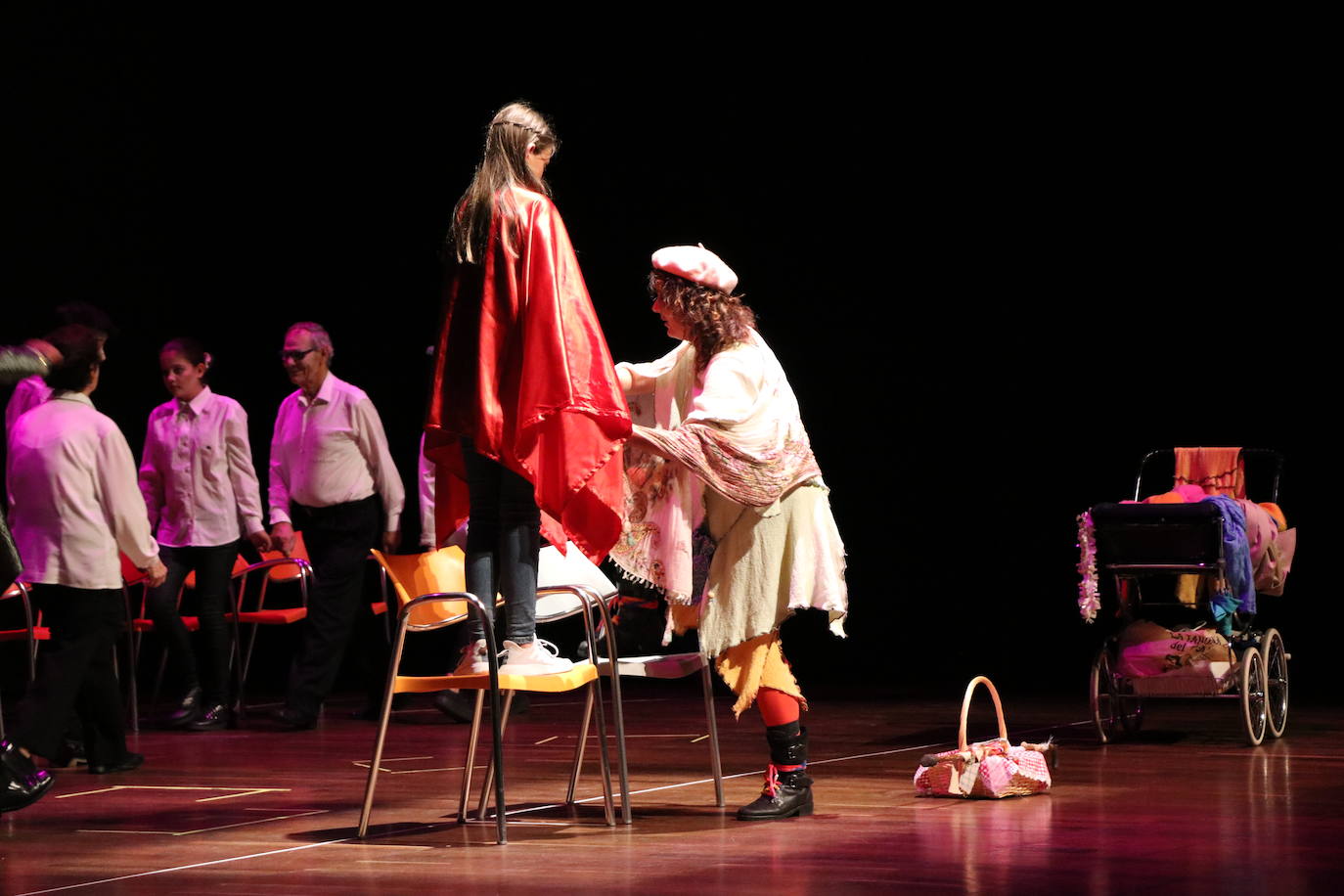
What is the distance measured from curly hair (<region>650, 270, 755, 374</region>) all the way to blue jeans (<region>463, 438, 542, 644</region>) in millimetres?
634

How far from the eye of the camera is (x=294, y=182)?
28.9ft

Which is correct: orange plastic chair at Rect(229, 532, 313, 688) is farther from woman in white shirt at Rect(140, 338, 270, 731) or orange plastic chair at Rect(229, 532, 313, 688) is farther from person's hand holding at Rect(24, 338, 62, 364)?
person's hand holding at Rect(24, 338, 62, 364)

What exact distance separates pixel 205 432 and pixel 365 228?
2083 mm

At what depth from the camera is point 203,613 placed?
6.88 m

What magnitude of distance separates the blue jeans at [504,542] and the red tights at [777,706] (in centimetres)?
67

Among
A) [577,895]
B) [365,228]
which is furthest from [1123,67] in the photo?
[577,895]

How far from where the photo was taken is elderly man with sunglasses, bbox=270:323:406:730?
693 cm

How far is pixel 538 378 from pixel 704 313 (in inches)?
23.3

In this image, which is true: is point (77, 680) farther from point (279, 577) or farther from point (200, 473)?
point (279, 577)

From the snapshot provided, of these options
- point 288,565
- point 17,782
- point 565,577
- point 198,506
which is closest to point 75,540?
point 17,782

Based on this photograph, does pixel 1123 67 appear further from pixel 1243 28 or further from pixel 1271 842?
pixel 1271 842

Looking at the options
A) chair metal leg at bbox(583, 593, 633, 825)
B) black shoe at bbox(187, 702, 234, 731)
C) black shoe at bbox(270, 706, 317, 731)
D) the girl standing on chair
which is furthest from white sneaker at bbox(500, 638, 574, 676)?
black shoe at bbox(187, 702, 234, 731)

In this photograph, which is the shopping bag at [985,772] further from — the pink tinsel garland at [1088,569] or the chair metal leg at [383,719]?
the chair metal leg at [383,719]

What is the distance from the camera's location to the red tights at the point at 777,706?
4223 millimetres
